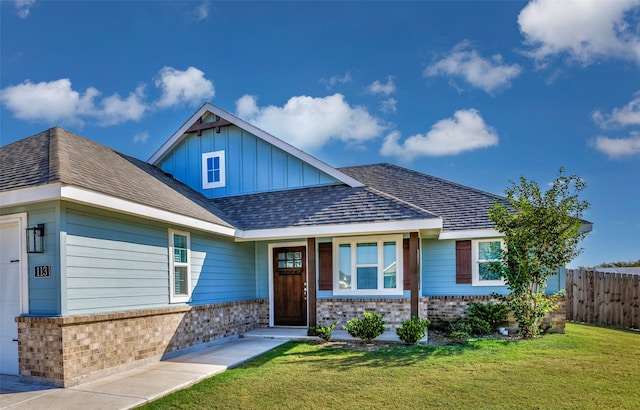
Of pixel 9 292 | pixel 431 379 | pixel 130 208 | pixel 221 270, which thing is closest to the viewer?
pixel 431 379

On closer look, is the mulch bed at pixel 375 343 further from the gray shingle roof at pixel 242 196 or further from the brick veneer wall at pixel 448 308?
the gray shingle roof at pixel 242 196

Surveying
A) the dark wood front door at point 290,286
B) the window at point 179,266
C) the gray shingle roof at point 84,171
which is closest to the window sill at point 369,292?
the dark wood front door at point 290,286

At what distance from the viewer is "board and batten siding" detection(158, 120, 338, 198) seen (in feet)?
39.0

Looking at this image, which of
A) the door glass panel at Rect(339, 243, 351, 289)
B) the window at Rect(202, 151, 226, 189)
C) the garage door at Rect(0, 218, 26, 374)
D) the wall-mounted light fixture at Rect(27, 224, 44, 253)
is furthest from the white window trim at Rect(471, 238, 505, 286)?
the garage door at Rect(0, 218, 26, 374)

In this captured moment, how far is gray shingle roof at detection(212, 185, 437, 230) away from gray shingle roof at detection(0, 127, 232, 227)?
1077mm

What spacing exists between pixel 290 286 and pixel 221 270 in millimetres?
2102

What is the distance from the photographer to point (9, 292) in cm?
644

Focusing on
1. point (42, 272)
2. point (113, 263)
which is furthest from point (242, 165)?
point (42, 272)

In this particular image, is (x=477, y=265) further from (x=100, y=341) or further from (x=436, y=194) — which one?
(x=100, y=341)

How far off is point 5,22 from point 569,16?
13258 mm

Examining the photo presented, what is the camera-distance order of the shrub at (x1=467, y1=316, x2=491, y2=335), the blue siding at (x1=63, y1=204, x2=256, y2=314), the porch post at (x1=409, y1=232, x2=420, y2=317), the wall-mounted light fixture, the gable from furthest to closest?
1. the gable
2. the shrub at (x1=467, y1=316, x2=491, y2=335)
3. the porch post at (x1=409, y1=232, x2=420, y2=317)
4. the blue siding at (x1=63, y1=204, x2=256, y2=314)
5. the wall-mounted light fixture

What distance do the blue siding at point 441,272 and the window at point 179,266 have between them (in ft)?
21.7

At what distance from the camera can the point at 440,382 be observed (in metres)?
5.91

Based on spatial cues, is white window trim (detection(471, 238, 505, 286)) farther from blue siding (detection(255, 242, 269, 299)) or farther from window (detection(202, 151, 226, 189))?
window (detection(202, 151, 226, 189))
